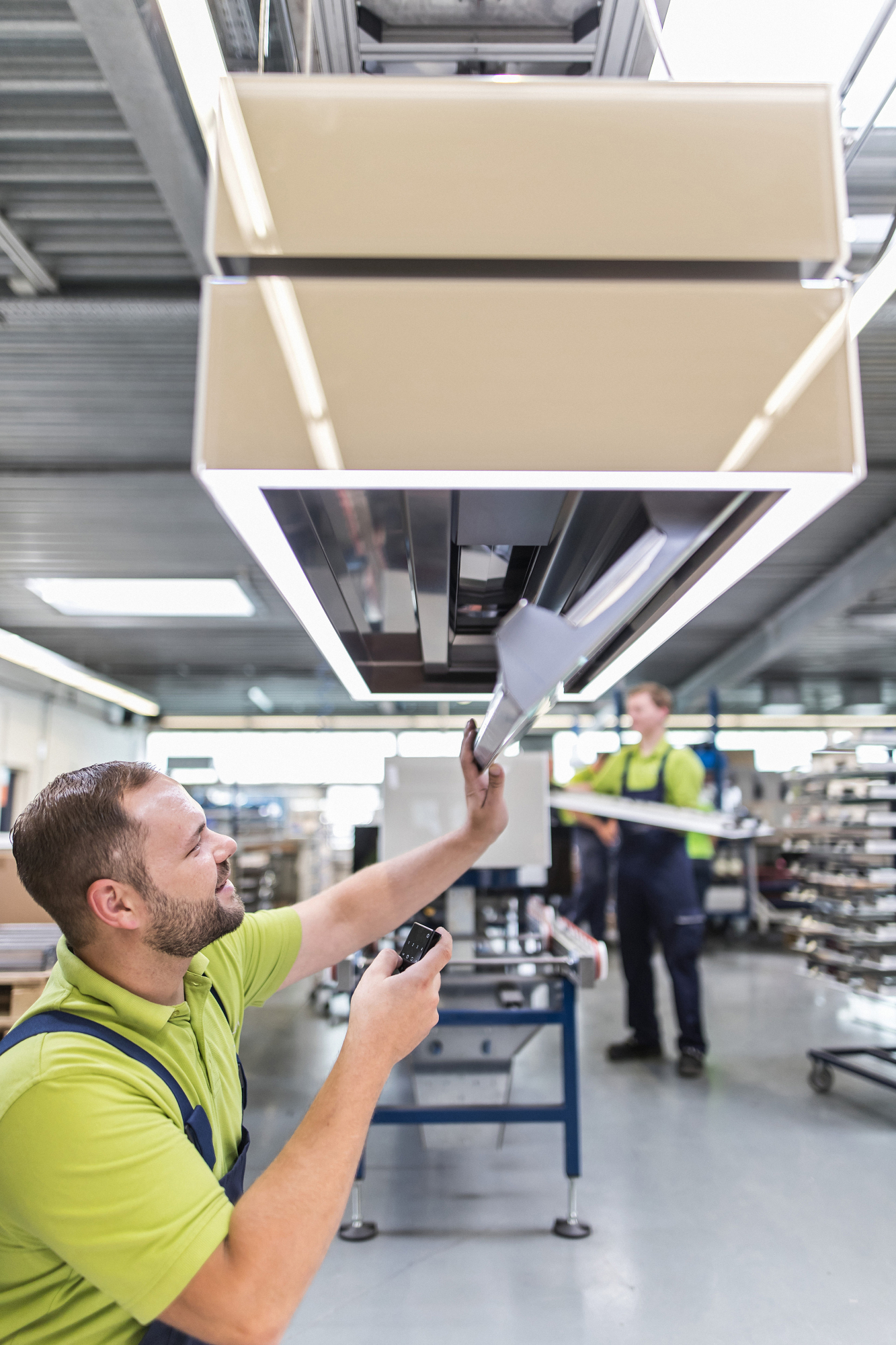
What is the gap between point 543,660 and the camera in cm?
71

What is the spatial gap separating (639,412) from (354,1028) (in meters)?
0.61

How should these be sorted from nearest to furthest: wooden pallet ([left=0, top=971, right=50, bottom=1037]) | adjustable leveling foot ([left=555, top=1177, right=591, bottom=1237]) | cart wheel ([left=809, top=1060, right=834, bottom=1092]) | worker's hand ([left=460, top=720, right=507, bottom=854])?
worker's hand ([left=460, top=720, right=507, bottom=854]) → wooden pallet ([left=0, top=971, right=50, bottom=1037]) → adjustable leveling foot ([left=555, top=1177, right=591, bottom=1237]) → cart wheel ([left=809, top=1060, right=834, bottom=1092])

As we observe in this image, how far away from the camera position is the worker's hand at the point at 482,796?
49.0 inches

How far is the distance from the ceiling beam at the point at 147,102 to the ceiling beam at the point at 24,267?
0.58 m

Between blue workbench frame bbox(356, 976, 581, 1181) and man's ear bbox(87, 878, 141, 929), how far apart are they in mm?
1835

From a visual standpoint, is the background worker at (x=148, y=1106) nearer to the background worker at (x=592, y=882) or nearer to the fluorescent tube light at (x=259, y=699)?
the background worker at (x=592, y=882)

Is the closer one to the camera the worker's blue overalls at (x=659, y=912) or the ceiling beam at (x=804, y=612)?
the worker's blue overalls at (x=659, y=912)

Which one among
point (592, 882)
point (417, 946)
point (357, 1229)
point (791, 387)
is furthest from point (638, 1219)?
point (592, 882)

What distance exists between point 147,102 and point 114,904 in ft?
6.95

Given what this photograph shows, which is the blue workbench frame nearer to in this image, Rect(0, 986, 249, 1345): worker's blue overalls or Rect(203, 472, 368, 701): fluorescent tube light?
Rect(0, 986, 249, 1345): worker's blue overalls

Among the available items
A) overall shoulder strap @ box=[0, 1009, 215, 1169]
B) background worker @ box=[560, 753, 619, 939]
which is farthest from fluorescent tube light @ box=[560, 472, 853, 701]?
background worker @ box=[560, 753, 619, 939]

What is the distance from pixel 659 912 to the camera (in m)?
3.95

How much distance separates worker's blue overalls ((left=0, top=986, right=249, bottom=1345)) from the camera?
819 millimetres

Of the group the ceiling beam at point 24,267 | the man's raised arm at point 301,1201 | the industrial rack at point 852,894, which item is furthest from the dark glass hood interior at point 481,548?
the industrial rack at point 852,894
